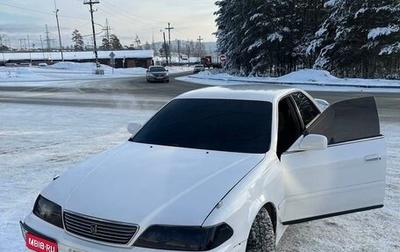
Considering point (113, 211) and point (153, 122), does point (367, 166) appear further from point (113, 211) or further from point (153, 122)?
point (113, 211)

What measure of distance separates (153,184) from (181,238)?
556mm

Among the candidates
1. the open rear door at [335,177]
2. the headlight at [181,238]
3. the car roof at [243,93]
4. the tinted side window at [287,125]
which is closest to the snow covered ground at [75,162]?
the open rear door at [335,177]

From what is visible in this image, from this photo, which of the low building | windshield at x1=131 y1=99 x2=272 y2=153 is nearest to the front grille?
windshield at x1=131 y1=99 x2=272 y2=153

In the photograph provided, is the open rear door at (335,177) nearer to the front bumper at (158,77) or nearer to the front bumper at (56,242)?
the front bumper at (56,242)

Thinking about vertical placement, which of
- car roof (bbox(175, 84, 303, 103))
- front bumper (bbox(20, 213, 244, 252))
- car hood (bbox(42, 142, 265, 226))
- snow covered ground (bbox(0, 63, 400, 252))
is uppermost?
car roof (bbox(175, 84, 303, 103))

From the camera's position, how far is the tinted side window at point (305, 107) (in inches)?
178

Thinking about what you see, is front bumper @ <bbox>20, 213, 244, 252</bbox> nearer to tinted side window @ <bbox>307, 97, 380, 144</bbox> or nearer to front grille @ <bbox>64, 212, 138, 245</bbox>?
front grille @ <bbox>64, 212, 138, 245</bbox>

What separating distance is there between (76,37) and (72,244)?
160 meters

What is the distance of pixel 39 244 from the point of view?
9.08 feet

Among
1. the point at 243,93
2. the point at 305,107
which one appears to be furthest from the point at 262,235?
the point at 305,107

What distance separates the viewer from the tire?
9.20 feet

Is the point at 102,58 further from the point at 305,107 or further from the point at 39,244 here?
the point at 39,244

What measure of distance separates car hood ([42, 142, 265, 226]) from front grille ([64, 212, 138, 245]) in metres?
0.04

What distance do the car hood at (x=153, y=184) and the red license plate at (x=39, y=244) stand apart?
0.85 feet
